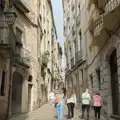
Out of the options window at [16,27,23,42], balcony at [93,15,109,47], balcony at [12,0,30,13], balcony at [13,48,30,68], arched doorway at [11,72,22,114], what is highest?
balcony at [12,0,30,13]

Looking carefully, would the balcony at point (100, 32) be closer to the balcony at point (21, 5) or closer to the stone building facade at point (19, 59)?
the stone building facade at point (19, 59)

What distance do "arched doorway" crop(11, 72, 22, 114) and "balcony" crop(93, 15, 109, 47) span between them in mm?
6069

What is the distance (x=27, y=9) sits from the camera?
20609 mm

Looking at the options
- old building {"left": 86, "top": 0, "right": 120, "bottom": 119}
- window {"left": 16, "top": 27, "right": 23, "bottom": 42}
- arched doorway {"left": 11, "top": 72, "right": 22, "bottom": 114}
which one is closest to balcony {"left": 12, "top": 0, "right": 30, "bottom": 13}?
window {"left": 16, "top": 27, "right": 23, "bottom": 42}

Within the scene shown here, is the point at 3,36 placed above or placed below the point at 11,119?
above

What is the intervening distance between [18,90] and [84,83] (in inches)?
261

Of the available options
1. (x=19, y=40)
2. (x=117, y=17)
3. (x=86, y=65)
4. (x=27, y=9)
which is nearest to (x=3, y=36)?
(x=19, y=40)

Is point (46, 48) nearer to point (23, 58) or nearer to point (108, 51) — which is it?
point (23, 58)

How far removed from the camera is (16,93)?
62.2 feet

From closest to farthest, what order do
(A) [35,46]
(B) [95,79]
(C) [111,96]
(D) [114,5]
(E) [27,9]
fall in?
(D) [114,5] → (C) [111,96] → (B) [95,79] → (E) [27,9] → (A) [35,46]

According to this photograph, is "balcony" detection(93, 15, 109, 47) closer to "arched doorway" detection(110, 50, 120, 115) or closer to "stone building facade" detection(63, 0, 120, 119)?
"stone building facade" detection(63, 0, 120, 119)

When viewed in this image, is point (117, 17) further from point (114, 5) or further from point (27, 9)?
point (27, 9)

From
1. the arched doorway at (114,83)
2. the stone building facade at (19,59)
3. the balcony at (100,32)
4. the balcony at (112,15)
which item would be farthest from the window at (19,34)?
the balcony at (112,15)

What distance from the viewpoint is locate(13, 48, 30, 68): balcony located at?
723 inches
